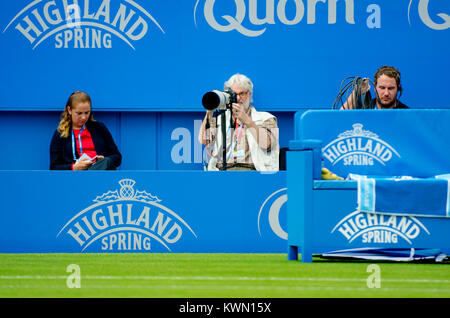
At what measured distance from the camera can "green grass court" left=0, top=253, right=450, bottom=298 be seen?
11.5 ft

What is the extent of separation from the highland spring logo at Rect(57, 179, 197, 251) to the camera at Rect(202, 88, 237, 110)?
32.3 inches

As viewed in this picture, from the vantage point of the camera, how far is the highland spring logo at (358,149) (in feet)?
17.7

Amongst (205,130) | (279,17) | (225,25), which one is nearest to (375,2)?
(279,17)

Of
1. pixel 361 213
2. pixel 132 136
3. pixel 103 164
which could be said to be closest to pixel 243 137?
pixel 103 164

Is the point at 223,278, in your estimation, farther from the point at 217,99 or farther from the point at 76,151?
the point at 76,151

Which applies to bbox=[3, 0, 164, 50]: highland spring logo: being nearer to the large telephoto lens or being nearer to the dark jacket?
the dark jacket

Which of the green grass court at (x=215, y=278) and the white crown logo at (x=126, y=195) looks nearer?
the green grass court at (x=215, y=278)

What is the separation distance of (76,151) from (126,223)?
1.30 meters

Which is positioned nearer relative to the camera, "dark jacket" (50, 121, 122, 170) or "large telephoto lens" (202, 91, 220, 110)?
"large telephoto lens" (202, 91, 220, 110)

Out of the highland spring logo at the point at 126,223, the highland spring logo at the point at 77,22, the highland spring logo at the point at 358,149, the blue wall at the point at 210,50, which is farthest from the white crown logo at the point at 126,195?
the highland spring logo at the point at 77,22

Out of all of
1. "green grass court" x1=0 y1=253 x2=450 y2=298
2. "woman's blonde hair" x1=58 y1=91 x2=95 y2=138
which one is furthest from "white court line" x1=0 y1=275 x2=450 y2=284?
"woman's blonde hair" x1=58 y1=91 x2=95 y2=138

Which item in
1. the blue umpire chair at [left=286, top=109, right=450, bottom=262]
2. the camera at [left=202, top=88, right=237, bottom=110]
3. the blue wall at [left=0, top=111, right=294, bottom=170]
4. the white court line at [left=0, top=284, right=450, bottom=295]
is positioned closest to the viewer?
the white court line at [left=0, top=284, right=450, bottom=295]

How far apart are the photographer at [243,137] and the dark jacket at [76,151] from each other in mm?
848

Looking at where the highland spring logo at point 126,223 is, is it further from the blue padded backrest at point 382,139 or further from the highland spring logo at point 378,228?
the highland spring logo at point 378,228
